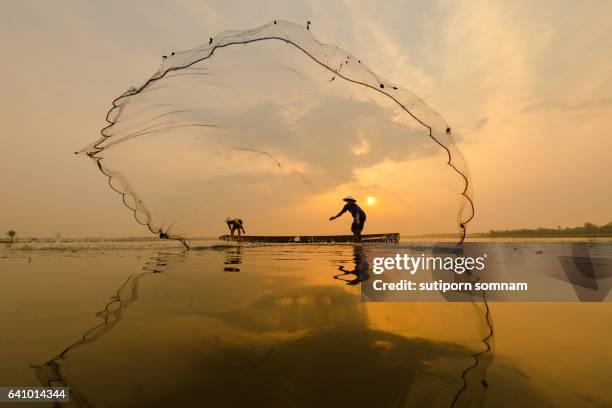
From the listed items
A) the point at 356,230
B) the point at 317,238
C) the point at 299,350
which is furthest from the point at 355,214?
the point at 299,350

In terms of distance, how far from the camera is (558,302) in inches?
233

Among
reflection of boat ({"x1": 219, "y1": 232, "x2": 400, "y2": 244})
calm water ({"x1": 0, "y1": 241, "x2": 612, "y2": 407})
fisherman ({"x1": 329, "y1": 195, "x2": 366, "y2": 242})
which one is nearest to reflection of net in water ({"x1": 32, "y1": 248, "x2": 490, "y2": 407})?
calm water ({"x1": 0, "y1": 241, "x2": 612, "y2": 407})

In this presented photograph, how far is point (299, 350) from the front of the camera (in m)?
3.28

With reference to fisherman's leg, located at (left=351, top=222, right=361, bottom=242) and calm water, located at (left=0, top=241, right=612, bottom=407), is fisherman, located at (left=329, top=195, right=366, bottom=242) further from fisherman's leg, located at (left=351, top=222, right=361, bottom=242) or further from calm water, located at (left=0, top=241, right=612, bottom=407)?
calm water, located at (left=0, top=241, right=612, bottom=407)

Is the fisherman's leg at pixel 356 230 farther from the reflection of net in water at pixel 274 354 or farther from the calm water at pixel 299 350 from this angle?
the reflection of net in water at pixel 274 354

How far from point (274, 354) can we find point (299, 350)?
268mm

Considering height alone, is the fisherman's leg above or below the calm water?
above

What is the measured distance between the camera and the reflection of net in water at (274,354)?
2.40 metres

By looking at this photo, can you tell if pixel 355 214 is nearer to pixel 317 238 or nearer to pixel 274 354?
pixel 317 238

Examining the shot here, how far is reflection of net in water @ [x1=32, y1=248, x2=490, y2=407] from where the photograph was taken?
2.40 meters

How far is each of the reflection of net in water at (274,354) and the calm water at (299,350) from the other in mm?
15

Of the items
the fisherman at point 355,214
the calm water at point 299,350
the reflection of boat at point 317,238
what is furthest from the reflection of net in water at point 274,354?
the reflection of boat at point 317,238

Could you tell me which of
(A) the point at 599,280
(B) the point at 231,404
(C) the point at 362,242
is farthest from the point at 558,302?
(C) the point at 362,242

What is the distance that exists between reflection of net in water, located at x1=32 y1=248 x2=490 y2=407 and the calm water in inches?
0.6
